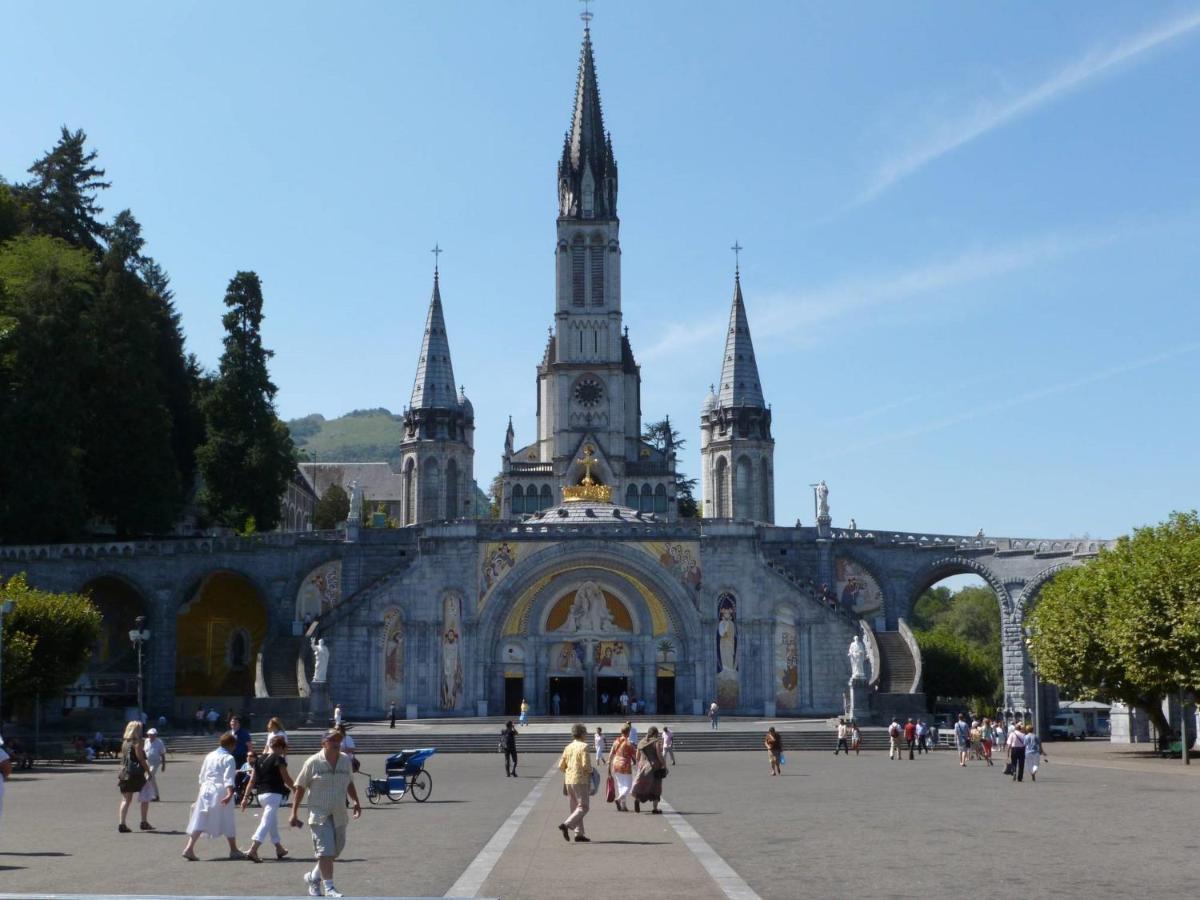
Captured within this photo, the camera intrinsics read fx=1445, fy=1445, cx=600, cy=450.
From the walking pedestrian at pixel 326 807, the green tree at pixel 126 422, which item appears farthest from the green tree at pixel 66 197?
the walking pedestrian at pixel 326 807

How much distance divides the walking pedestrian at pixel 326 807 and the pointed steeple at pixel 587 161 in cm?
7680

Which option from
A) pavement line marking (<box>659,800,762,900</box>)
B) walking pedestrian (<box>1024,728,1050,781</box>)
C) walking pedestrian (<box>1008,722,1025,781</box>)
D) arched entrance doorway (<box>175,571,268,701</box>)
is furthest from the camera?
arched entrance doorway (<box>175,571,268,701</box>)

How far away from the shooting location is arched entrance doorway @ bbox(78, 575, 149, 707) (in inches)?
2163

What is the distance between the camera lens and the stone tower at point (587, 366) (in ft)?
282

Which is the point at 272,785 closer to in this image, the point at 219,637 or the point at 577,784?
the point at 577,784

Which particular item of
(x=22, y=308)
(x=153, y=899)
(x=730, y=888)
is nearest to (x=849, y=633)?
(x=22, y=308)

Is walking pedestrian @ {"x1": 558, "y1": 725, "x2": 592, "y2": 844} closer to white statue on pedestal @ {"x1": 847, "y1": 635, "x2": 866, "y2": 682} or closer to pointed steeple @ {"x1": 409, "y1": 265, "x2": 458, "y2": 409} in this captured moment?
white statue on pedestal @ {"x1": 847, "y1": 635, "x2": 866, "y2": 682}

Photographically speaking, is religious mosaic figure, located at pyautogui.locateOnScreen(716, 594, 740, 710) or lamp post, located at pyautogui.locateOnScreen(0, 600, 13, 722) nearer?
lamp post, located at pyautogui.locateOnScreen(0, 600, 13, 722)

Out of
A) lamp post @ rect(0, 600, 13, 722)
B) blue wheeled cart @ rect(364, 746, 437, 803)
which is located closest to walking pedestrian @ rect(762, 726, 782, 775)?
blue wheeled cart @ rect(364, 746, 437, 803)

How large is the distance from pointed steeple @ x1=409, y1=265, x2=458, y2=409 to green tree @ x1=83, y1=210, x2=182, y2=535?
75.2 feet

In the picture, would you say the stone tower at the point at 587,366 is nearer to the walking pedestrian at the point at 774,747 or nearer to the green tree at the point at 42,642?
the green tree at the point at 42,642

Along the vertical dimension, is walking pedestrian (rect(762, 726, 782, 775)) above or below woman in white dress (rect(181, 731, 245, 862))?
below

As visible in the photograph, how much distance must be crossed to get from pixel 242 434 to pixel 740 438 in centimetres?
2833

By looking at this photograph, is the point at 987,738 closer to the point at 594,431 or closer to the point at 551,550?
the point at 551,550
